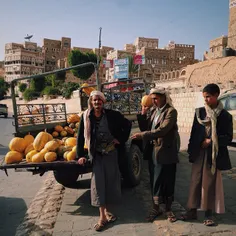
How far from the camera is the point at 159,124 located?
3.07 meters

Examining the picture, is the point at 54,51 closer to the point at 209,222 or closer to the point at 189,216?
the point at 189,216

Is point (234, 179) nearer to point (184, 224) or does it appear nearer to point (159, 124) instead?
point (184, 224)

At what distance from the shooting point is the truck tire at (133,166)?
170 inches

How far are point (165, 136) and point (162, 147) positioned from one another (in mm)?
134

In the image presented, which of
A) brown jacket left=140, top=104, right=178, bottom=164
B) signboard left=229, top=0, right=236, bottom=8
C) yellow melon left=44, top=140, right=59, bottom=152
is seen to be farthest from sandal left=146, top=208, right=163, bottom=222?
signboard left=229, top=0, right=236, bottom=8

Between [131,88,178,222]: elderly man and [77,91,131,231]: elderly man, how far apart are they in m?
0.33

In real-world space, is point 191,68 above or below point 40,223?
above

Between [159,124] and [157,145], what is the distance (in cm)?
25

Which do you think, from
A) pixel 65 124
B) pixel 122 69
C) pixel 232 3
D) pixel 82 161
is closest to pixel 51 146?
pixel 82 161

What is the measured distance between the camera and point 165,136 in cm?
304

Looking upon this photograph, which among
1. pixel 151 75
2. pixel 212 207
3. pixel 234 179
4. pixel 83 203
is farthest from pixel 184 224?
pixel 151 75

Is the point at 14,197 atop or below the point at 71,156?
below

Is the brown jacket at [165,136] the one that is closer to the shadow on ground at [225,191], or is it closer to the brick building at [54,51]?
the shadow on ground at [225,191]

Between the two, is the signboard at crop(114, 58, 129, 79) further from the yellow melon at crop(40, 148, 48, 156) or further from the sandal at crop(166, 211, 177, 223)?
the sandal at crop(166, 211, 177, 223)
